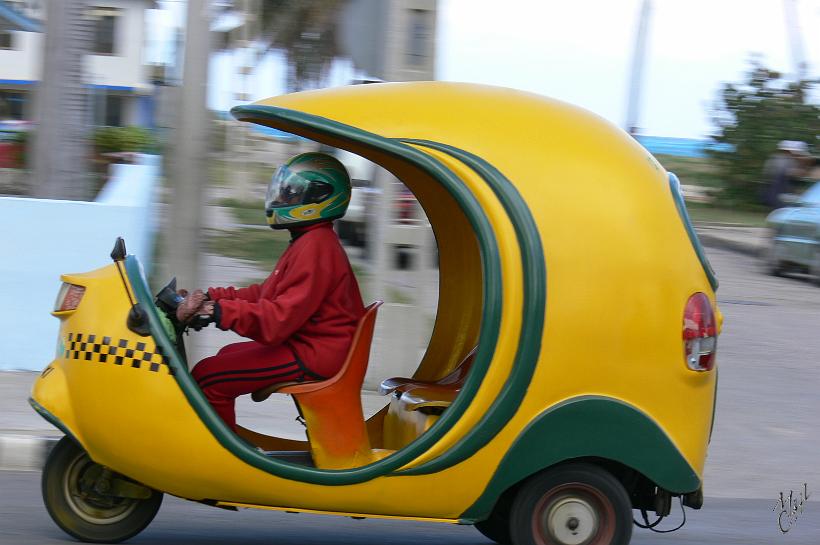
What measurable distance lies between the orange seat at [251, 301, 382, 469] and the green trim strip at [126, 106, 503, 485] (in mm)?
172

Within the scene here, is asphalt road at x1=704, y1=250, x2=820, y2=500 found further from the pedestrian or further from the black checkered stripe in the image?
the pedestrian

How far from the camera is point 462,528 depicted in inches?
222

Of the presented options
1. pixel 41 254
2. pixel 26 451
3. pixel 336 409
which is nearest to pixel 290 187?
pixel 336 409

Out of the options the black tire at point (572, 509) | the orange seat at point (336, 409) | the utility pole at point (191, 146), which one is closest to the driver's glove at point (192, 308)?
the orange seat at point (336, 409)

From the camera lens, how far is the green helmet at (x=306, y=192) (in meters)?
4.49

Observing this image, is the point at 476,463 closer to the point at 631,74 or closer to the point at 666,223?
the point at 666,223

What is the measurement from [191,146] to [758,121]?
20732mm

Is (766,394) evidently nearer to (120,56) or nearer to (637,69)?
(637,69)

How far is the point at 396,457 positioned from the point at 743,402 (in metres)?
5.17

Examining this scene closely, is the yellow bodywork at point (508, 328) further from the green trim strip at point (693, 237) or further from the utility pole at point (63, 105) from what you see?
the utility pole at point (63, 105)

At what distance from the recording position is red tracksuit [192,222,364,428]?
4.40 meters

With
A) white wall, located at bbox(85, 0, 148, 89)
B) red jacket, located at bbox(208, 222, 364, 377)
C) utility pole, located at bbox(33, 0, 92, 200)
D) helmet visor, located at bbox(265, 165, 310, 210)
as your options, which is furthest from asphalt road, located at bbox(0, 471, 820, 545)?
white wall, located at bbox(85, 0, 148, 89)

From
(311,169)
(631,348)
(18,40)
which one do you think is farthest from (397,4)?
(18,40)

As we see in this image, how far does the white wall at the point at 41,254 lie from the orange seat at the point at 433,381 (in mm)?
3306
